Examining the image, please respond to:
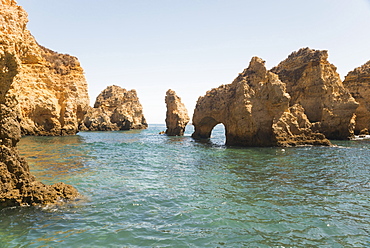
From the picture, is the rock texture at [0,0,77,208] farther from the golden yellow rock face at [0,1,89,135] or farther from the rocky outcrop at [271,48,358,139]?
the rocky outcrop at [271,48,358,139]

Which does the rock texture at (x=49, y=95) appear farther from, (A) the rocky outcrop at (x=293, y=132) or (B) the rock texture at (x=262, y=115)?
(A) the rocky outcrop at (x=293, y=132)

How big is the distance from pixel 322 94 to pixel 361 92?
13.4 m

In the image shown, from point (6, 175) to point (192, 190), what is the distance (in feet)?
20.8

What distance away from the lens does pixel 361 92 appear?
44.5 meters

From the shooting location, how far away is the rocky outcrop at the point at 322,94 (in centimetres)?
3647

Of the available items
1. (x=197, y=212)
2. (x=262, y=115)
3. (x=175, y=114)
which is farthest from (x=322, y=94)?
(x=197, y=212)


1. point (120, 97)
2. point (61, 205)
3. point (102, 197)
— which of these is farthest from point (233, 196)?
point (120, 97)

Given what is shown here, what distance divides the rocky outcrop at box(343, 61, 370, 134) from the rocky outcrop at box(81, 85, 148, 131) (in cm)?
6059

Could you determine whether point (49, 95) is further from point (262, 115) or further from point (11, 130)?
point (11, 130)

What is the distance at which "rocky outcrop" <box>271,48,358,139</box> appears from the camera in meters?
36.5

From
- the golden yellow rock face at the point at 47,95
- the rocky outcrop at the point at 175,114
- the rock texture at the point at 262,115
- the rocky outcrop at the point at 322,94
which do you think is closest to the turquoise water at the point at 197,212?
the rock texture at the point at 262,115

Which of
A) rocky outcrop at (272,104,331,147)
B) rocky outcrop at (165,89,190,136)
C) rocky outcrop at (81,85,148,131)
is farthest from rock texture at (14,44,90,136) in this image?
rocky outcrop at (272,104,331,147)

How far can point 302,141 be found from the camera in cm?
2741

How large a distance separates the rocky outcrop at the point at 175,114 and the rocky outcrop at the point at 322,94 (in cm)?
2024
